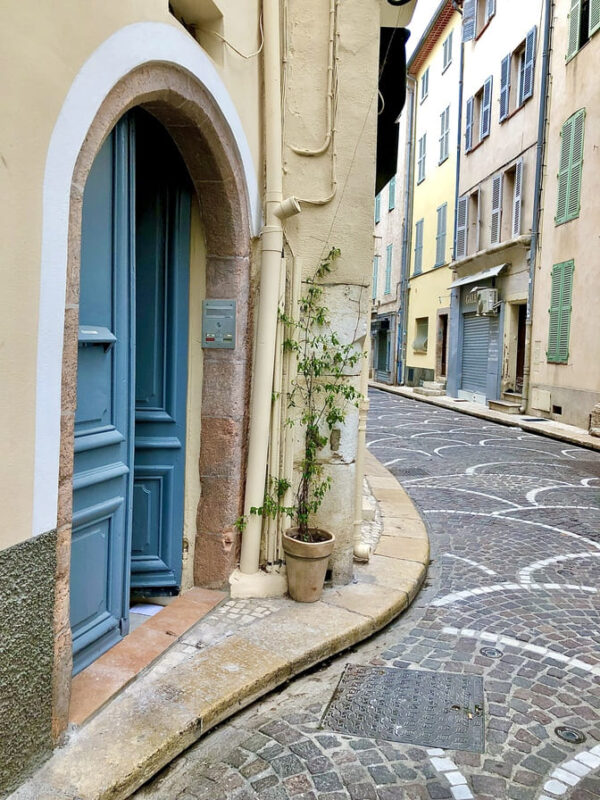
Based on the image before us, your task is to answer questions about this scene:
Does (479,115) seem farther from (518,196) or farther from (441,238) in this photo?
(518,196)

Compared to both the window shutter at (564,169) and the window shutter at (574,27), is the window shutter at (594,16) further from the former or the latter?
the window shutter at (564,169)

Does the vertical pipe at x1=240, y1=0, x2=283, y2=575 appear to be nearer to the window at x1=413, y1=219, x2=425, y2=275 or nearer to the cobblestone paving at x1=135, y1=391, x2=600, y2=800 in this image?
the cobblestone paving at x1=135, y1=391, x2=600, y2=800

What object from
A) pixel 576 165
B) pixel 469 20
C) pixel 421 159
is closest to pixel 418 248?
pixel 421 159

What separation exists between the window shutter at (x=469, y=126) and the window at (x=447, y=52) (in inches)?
132

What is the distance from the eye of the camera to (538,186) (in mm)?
14641

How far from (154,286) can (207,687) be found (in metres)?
2.04

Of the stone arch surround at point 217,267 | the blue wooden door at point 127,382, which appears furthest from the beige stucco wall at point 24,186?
the blue wooden door at point 127,382

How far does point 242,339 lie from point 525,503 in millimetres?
4161

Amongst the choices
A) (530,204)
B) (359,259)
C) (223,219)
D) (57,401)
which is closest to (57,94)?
(57,401)

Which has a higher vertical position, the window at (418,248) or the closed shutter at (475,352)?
the window at (418,248)

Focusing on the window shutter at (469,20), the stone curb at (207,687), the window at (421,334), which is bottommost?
the stone curb at (207,687)

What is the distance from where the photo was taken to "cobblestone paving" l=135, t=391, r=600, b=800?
90.2 inches

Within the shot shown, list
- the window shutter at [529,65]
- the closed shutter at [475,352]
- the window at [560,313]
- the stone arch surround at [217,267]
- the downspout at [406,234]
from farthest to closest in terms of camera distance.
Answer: the downspout at [406,234] → the closed shutter at [475,352] → the window shutter at [529,65] → the window at [560,313] → the stone arch surround at [217,267]

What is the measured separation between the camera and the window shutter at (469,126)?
61.8 feet
